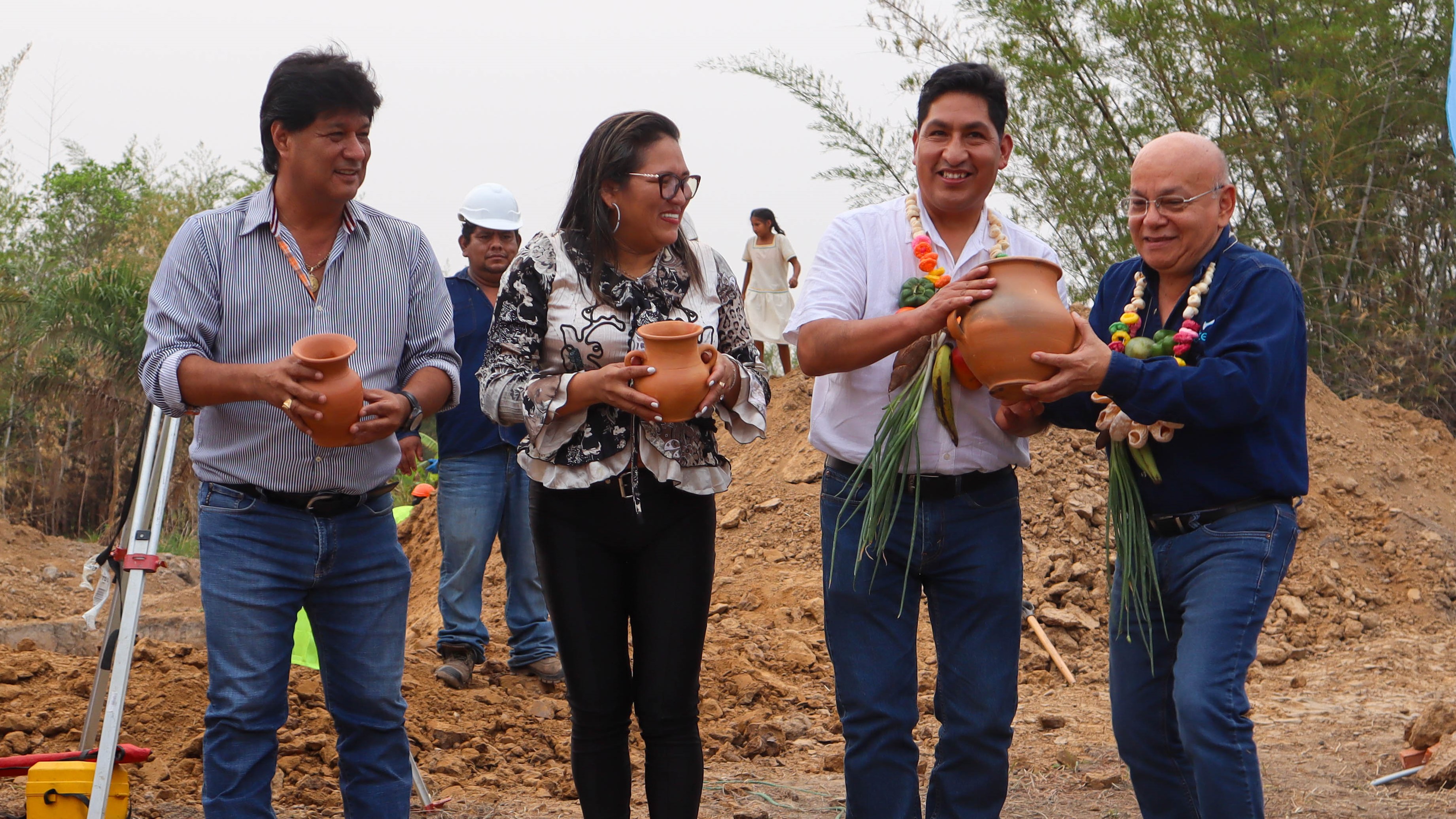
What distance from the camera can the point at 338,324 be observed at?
2988 mm

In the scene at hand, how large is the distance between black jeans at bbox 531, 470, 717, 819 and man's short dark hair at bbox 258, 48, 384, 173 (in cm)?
100

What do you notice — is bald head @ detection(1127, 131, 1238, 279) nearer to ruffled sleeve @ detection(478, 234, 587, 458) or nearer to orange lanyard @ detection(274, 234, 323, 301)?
ruffled sleeve @ detection(478, 234, 587, 458)

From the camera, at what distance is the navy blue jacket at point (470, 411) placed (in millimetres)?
5402

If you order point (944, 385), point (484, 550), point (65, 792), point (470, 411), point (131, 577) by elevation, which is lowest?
point (65, 792)

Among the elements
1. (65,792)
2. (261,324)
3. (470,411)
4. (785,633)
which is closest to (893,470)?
(261,324)

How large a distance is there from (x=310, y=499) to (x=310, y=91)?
931 millimetres

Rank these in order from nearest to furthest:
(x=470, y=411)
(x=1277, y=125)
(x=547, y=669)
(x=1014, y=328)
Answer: (x=1014, y=328), (x=470, y=411), (x=547, y=669), (x=1277, y=125)

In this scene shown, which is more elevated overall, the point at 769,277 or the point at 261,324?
the point at 769,277

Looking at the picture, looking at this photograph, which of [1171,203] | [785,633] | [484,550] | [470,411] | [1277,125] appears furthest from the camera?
[1277,125]

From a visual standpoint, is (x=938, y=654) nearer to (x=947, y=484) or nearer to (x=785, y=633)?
(x=947, y=484)

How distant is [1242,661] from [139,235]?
73.4ft

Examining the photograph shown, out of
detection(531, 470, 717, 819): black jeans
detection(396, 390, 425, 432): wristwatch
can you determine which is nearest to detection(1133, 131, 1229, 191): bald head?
detection(531, 470, 717, 819): black jeans

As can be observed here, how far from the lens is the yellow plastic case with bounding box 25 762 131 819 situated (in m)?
3.19

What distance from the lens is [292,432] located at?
2.91 m
